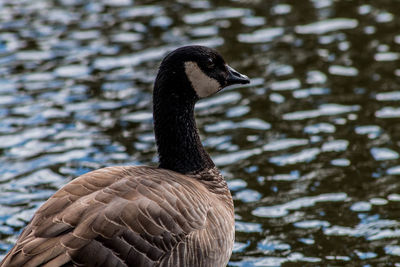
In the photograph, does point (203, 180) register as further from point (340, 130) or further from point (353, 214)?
point (340, 130)

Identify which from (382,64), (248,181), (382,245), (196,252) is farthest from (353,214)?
(382,64)

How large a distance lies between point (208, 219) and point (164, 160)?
3.48 ft

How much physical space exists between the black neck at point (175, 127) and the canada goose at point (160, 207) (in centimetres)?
1

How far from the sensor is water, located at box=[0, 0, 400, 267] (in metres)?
8.89

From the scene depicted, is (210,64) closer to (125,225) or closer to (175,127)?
(175,127)

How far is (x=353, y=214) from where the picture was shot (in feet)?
29.4

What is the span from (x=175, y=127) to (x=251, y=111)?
12.2 ft

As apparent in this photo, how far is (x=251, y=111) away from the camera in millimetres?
11297

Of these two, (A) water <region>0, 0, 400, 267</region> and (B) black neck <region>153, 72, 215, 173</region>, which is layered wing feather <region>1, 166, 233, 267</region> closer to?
(B) black neck <region>153, 72, 215, 173</region>

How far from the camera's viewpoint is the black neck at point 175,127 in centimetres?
767

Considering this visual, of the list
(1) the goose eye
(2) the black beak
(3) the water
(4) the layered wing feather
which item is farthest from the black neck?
(3) the water

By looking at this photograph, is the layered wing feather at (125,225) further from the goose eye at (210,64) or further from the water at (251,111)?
the water at (251,111)

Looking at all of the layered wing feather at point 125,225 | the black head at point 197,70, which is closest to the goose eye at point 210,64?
the black head at point 197,70

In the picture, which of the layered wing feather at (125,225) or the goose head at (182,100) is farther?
the goose head at (182,100)
